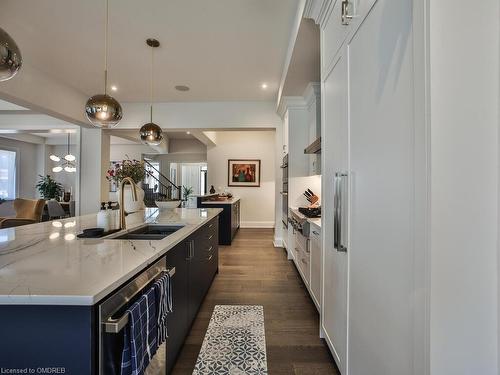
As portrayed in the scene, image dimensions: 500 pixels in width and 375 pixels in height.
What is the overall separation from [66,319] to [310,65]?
3.32 m

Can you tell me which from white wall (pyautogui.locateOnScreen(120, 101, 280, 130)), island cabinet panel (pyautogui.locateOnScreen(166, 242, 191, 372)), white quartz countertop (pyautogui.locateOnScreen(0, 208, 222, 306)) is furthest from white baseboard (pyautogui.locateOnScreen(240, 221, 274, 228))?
white quartz countertop (pyautogui.locateOnScreen(0, 208, 222, 306))

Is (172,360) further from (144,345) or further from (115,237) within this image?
(115,237)

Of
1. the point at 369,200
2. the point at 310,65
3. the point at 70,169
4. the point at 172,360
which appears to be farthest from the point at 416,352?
the point at 70,169

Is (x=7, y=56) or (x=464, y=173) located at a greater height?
(x=7, y=56)

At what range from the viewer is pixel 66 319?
89 cm

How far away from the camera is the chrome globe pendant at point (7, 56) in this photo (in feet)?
4.52

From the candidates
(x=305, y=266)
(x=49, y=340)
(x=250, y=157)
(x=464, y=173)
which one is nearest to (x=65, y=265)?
(x=49, y=340)

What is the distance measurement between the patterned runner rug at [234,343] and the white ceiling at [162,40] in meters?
3.06

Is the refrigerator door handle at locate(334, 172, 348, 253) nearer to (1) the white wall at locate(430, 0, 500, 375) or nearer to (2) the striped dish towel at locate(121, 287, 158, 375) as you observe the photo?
(1) the white wall at locate(430, 0, 500, 375)

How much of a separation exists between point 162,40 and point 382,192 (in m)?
3.28

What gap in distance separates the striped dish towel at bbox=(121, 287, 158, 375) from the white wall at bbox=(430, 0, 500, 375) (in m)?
1.05

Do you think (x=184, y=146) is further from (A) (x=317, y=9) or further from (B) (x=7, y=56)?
(B) (x=7, y=56)

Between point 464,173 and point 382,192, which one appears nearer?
point 464,173

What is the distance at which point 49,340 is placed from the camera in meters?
0.89
